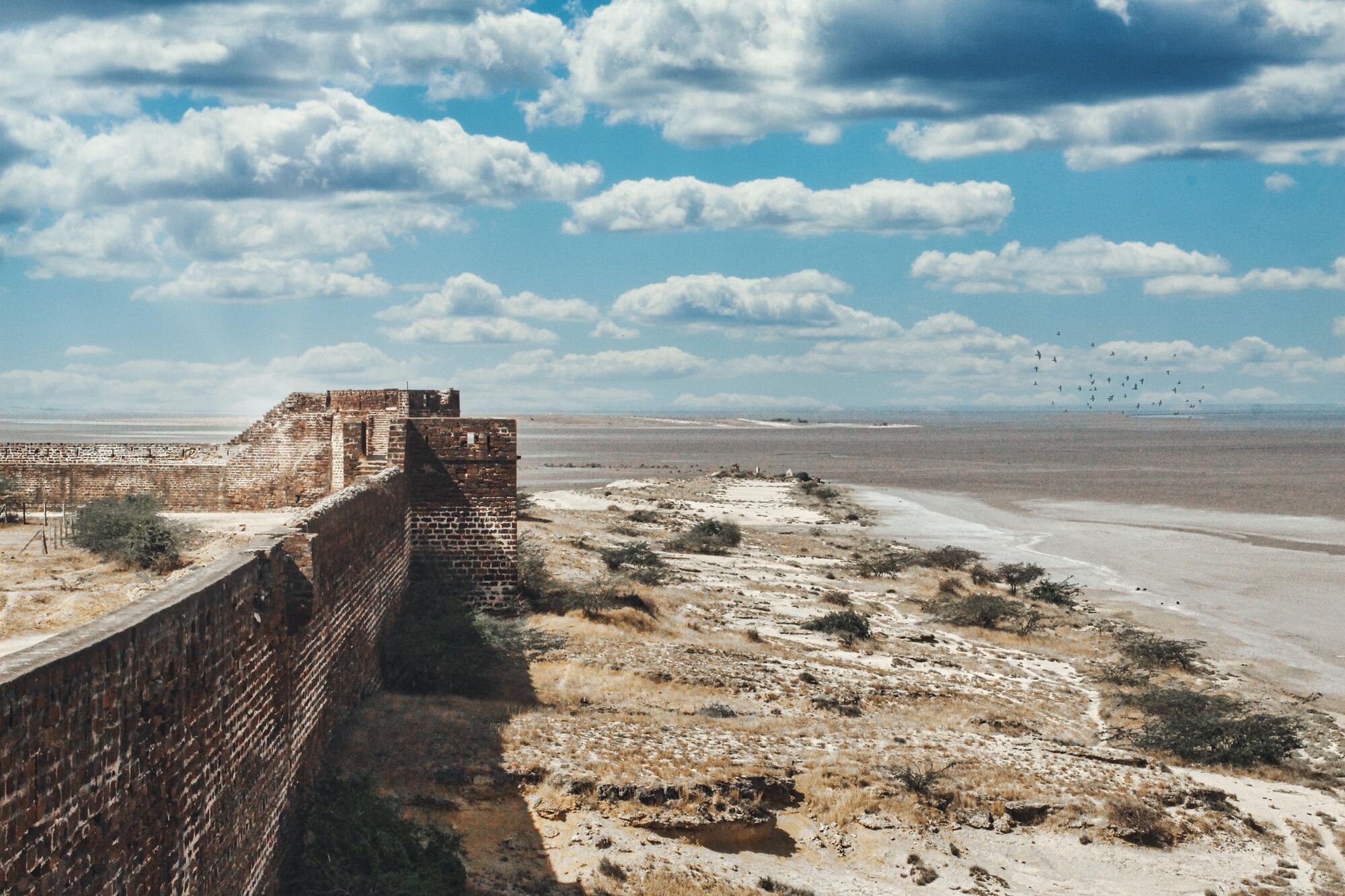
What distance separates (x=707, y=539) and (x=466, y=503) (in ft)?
61.2

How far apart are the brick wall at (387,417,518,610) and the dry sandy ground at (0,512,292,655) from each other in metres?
2.34

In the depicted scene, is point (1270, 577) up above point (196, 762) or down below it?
below

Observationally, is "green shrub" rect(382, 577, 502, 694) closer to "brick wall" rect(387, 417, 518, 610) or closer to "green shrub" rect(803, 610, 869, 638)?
"brick wall" rect(387, 417, 518, 610)

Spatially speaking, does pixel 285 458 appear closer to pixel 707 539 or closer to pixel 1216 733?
pixel 707 539

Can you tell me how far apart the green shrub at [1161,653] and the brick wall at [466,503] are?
12371mm

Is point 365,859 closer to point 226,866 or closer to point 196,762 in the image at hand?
point 226,866

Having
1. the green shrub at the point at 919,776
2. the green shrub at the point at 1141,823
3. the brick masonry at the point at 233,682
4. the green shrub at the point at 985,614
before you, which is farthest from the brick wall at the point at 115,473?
the green shrub at the point at 1141,823

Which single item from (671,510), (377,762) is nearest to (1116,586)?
(671,510)

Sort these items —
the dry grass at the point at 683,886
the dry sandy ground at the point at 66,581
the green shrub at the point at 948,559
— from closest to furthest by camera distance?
1. the dry grass at the point at 683,886
2. the dry sandy ground at the point at 66,581
3. the green shrub at the point at 948,559

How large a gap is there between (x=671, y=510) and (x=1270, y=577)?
22.3 metres

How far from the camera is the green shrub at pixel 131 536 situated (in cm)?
1886

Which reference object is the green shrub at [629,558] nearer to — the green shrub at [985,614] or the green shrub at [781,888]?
the green shrub at [985,614]

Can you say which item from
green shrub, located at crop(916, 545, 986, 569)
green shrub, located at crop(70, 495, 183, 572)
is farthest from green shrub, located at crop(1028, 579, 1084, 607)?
green shrub, located at crop(70, 495, 183, 572)

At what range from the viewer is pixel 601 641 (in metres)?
19.2
